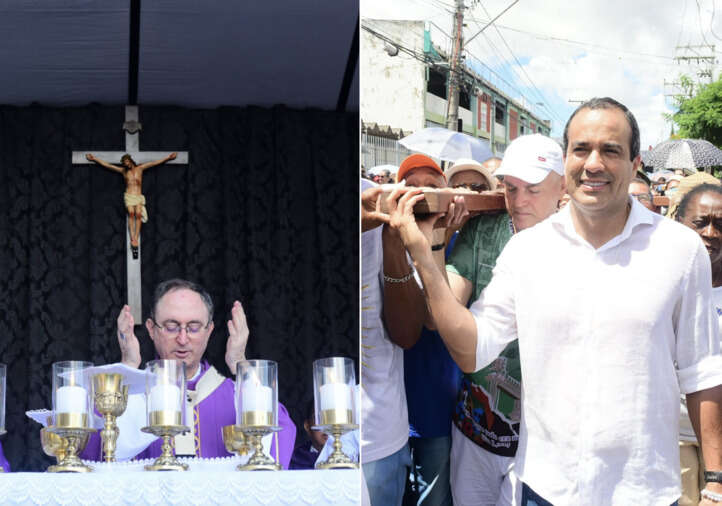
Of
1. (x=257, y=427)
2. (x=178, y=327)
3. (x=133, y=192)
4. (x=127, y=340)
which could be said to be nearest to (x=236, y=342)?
(x=127, y=340)

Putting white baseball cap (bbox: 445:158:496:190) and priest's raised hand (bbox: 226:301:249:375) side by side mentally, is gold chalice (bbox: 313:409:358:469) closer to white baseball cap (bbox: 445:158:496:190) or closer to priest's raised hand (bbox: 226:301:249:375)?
white baseball cap (bbox: 445:158:496:190)

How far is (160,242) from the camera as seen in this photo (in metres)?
5.62

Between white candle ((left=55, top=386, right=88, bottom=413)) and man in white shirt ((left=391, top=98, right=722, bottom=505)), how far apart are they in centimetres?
127

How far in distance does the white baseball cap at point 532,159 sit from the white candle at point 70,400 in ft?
4.55

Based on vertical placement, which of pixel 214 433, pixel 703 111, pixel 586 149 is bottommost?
pixel 214 433

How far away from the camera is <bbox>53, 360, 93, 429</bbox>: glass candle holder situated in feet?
8.05

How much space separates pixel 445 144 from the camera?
1782mm

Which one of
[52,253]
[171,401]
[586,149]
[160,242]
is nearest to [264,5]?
[160,242]

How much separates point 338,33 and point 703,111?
10.4 ft

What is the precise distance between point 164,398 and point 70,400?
0.85ft

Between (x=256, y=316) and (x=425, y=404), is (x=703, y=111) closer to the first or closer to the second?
(x=425, y=404)

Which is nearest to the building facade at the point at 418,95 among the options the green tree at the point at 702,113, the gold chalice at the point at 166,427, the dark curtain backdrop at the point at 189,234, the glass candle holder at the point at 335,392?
the green tree at the point at 702,113

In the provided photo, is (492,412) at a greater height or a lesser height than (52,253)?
lesser

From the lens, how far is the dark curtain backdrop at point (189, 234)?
5527mm
